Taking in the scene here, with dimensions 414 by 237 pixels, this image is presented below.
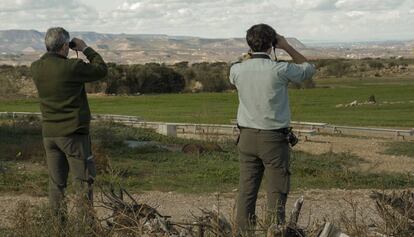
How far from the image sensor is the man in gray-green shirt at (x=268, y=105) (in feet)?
18.0

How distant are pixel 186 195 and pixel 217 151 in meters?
6.22

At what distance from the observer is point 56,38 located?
6.11 meters

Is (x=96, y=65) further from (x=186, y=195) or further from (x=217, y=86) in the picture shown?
(x=217, y=86)

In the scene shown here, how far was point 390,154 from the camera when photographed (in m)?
21.4

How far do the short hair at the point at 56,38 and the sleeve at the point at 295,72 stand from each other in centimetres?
190

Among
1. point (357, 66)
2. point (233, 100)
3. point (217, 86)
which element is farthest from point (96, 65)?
point (357, 66)

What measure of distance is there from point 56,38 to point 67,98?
0.52 m

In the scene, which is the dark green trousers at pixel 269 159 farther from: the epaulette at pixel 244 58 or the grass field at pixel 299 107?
the grass field at pixel 299 107

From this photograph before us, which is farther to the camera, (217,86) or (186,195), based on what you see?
(217,86)

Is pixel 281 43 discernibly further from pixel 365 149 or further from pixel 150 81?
pixel 150 81

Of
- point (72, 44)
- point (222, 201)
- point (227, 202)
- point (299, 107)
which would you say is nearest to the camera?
point (72, 44)

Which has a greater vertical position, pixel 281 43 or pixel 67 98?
pixel 281 43

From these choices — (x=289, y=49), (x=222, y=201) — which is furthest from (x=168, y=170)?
(x=289, y=49)

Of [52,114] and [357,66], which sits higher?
[52,114]
